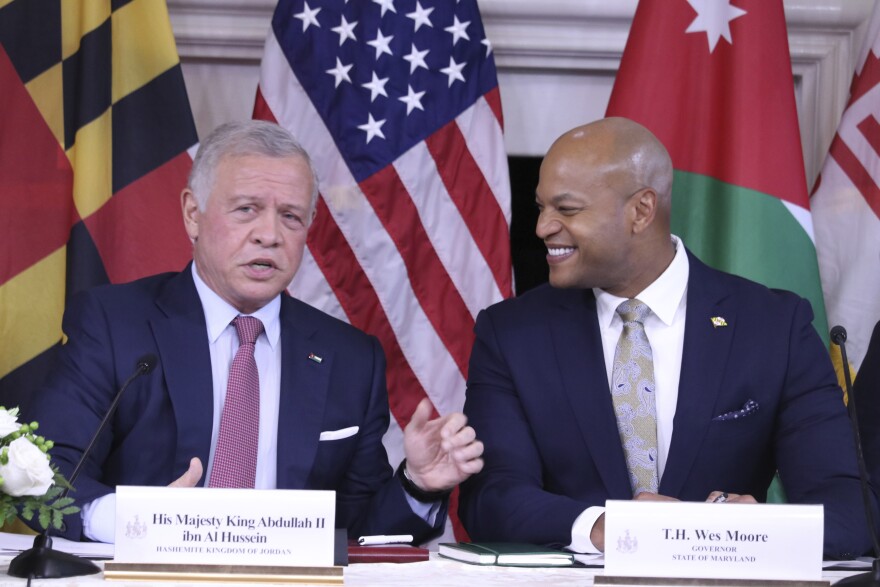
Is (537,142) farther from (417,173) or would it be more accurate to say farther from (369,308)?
(369,308)

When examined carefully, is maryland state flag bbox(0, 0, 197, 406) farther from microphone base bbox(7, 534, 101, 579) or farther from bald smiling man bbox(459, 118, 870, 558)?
microphone base bbox(7, 534, 101, 579)

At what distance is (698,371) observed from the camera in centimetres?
271

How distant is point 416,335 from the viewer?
371 centimetres

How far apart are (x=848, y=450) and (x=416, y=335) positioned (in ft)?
4.93

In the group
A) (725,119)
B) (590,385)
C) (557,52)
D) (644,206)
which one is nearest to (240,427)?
(590,385)

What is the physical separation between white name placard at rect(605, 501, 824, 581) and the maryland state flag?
2051 mm

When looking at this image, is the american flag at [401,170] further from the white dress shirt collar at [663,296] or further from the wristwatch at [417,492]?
the wristwatch at [417,492]

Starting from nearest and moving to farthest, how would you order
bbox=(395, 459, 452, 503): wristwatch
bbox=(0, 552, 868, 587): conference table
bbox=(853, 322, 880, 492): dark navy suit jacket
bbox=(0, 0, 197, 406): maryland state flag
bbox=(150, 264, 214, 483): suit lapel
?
bbox=(0, 552, 868, 587): conference table < bbox=(395, 459, 452, 503): wristwatch < bbox=(150, 264, 214, 483): suit lapel < bbox=(853, 322, 880, 492): dark navy suit jacket < bbox=(0, 0, 197, 406): maryland state flag

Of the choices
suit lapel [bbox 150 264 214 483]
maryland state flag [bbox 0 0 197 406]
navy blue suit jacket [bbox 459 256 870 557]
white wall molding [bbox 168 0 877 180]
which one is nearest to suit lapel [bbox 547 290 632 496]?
navy blue suit jacket [bbox 459 256 870 557]

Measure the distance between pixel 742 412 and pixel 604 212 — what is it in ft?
1.92

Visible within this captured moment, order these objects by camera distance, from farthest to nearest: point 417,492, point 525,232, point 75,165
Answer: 1. point 525,232
2. point 75,165
3. point 417,492

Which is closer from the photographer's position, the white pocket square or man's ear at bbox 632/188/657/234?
the white pocket square

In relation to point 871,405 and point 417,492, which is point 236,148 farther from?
point 871,405

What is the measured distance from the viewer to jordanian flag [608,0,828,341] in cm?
352
